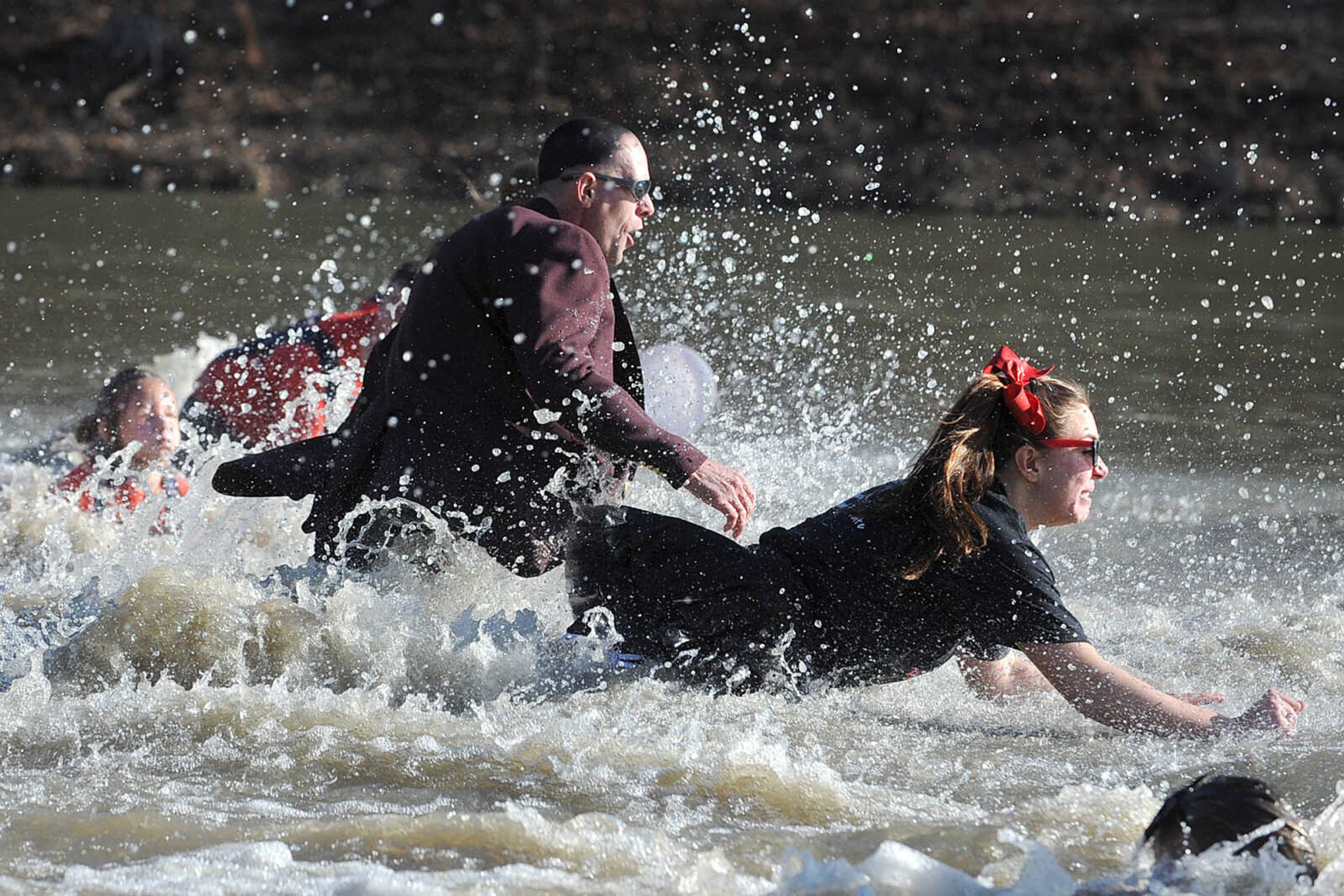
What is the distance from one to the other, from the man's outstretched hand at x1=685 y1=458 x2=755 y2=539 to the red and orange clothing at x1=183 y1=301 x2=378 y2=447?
2.97 m

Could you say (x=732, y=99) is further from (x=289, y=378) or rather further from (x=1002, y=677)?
(x=1002, y=677)

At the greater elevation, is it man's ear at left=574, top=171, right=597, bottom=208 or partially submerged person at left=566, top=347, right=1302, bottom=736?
man's ear at left=574, top=171, right=597, bottom=208

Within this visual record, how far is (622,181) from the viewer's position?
183 inches

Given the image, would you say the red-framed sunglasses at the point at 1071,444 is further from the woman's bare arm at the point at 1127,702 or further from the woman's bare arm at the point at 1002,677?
the woman's bare arm at the point at 1002,677

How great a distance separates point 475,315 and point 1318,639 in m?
3.06

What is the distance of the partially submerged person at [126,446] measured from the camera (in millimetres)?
6875

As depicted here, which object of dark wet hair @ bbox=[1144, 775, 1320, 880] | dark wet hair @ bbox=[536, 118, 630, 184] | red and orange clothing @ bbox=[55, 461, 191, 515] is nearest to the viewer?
dark wet hair @ bbox=[1144, 775, 1320, 880]

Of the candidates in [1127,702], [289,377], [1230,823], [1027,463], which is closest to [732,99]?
[289,377]

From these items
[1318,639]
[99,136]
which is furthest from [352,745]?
[99,136]

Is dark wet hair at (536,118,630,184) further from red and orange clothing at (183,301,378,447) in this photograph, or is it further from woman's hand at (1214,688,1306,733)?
red and orange clothing at (183,301,378,447)

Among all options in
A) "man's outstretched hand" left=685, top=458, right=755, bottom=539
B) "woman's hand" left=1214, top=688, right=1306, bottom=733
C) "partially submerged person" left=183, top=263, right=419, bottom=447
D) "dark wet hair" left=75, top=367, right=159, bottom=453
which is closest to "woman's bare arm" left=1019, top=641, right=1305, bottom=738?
"woman's hand" left=1214, top=688, right=1306, bottom=733

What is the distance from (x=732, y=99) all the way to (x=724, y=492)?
26289 mm

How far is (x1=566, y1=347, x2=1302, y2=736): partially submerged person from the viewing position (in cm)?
410

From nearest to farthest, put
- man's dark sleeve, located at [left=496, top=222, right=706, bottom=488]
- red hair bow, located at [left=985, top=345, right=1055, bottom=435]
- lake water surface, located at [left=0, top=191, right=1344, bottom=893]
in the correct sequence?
lake water surface, located at [left=0, top=191, right=1344, bottom=893] → red hair bow, located at [left=985, top=345, right=1055, bottom=435] → man's dark sleeve, located at [left=496, top=222, right=706, bottom=488]
